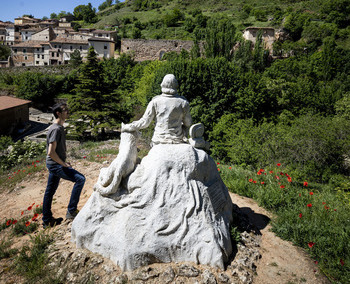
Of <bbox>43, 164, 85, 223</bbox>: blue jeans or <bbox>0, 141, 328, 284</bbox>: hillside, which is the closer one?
<bbox>0, 141, 328, 284</bbox>: hillside

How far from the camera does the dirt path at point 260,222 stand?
13.9 ft

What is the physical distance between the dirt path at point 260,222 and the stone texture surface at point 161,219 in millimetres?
902

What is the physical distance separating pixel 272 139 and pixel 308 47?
3870 centimetres

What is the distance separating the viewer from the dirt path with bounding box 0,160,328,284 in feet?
13.9

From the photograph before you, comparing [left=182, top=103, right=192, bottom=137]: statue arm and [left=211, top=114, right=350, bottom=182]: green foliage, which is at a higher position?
[left=182, top=103, right=192, bottom=137]: statue arm

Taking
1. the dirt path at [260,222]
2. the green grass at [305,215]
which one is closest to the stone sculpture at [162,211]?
the dirt path at [260,222]

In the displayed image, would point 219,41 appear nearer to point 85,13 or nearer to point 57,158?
point 57,158

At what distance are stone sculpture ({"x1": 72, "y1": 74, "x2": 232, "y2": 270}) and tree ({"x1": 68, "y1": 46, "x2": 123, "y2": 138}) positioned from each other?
51.5 ft

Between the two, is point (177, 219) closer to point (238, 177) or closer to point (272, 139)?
point (238, 177)

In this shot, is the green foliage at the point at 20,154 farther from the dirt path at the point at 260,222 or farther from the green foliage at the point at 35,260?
the green foliage at the point at 35,260

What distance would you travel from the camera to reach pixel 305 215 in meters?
5.74

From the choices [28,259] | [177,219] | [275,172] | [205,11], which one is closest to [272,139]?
[275,172]

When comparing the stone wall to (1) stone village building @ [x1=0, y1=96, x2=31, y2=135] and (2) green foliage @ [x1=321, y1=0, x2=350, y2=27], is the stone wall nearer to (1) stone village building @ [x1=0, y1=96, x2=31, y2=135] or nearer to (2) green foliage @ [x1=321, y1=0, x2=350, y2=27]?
(1) stone village building @ [x1=0, y1=96, x2=31, y2=135]

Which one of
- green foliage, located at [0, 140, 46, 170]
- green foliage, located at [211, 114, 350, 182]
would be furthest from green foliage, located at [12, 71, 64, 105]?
green foliage, located at [211, 114, 350, 182]
